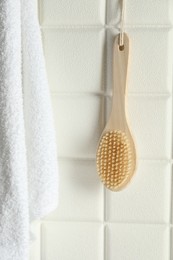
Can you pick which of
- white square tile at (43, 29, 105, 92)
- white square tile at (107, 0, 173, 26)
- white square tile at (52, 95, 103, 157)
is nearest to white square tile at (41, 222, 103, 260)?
white square tile at (52, 95, 103, 157)

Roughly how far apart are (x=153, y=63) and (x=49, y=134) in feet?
0.61

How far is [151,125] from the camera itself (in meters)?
0.70

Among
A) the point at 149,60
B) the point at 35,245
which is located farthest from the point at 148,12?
the point at 35,245

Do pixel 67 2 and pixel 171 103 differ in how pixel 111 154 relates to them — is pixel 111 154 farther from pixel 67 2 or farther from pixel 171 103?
pixel 67 2

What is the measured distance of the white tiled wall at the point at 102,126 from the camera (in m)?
0.68

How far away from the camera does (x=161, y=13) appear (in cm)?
67

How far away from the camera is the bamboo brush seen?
67 centimetres

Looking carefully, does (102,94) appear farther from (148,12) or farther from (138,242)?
(138,242)

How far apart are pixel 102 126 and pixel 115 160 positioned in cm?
6

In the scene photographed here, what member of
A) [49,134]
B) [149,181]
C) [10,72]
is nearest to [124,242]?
[149,181]

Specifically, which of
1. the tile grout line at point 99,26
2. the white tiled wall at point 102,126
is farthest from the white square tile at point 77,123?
the tile grout line at point 99,26

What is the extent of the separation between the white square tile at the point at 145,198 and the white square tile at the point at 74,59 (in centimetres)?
15

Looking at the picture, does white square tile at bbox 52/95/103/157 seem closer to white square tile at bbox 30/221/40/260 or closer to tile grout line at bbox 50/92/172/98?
tile grout line at bbox 50/92/172/98

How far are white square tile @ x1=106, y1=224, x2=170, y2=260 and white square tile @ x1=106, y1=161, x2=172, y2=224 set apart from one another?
0.01 m
